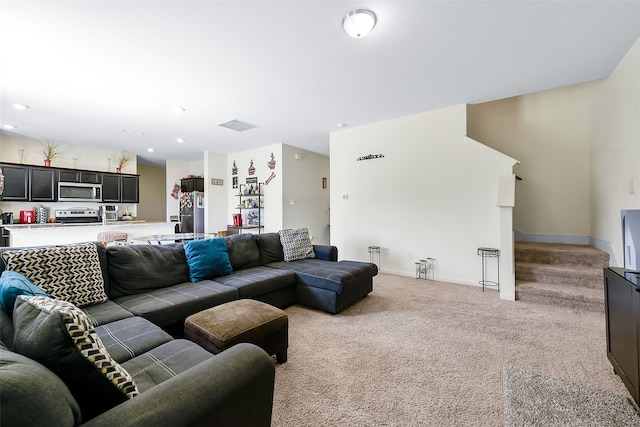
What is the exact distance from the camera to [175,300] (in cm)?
213

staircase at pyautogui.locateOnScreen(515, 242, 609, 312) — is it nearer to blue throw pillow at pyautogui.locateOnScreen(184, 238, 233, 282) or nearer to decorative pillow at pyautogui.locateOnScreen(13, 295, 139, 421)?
blue throw pillow at pyautogui.locateOnScreen(184, 238, 233, 282)

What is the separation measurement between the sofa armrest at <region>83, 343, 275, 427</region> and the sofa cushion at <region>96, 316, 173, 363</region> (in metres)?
0.69

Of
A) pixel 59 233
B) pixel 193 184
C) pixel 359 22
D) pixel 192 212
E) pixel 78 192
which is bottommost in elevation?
pixel 59 233

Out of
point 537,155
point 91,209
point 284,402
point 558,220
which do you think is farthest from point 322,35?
point 91,209

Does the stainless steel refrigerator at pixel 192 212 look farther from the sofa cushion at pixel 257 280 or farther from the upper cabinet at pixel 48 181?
the sofa cushion at pixel 257 280

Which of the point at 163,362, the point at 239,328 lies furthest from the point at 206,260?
the point at 163,362

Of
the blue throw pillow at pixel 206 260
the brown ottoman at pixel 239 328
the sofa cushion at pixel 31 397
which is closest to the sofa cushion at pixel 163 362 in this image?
the brown ottoman at pixel 239 328

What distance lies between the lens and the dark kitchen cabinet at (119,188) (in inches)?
255

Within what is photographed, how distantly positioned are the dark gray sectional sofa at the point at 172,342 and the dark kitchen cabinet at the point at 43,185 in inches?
200

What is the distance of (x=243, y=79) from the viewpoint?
10.1 feet

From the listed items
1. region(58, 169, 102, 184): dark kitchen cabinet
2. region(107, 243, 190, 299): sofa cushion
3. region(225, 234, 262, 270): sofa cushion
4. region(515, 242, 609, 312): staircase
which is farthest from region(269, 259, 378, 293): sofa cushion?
region(58, 169, 102, 184): dark kitchen cabinet

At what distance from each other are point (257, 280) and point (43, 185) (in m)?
5.99

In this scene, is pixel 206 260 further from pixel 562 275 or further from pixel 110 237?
pixel 562 275

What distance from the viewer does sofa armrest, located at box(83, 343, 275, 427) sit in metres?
0.76
